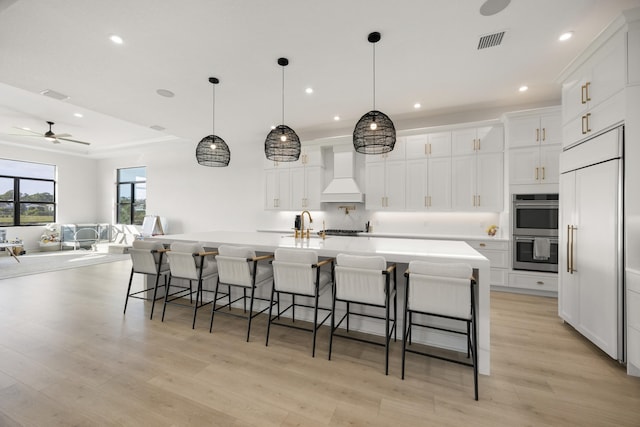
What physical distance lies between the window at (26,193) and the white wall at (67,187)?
0.18 meters

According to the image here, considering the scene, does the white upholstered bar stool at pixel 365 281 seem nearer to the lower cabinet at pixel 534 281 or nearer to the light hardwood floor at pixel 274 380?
the light hardwood floor at pixel 274 380

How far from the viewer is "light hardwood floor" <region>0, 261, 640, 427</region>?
1666 mm

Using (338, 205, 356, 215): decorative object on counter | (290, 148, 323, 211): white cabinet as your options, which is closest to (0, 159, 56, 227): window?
(290, 148, 323, 211): white cabinet

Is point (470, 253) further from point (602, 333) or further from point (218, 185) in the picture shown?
point (218, 185)

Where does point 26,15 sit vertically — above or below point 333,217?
above

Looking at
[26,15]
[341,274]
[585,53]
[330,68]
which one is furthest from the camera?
[330,68]

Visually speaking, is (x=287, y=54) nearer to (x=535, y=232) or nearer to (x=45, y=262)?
(x=535, y=232)

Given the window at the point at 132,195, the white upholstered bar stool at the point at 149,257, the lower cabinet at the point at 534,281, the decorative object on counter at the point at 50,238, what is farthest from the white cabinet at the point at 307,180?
the decorative object on counter at the point at 50,238

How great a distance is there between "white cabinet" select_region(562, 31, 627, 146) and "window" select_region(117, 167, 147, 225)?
9672 mm

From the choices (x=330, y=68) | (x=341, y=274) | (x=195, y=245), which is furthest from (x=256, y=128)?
(x=341, y=274)

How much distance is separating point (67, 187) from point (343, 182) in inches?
361

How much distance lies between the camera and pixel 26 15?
238 centimetres

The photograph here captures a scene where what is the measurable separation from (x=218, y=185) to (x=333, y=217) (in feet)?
10.8

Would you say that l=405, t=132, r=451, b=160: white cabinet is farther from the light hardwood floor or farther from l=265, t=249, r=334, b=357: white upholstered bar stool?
l=265, t=249, r=334, b=357: white upholstered bar stool
